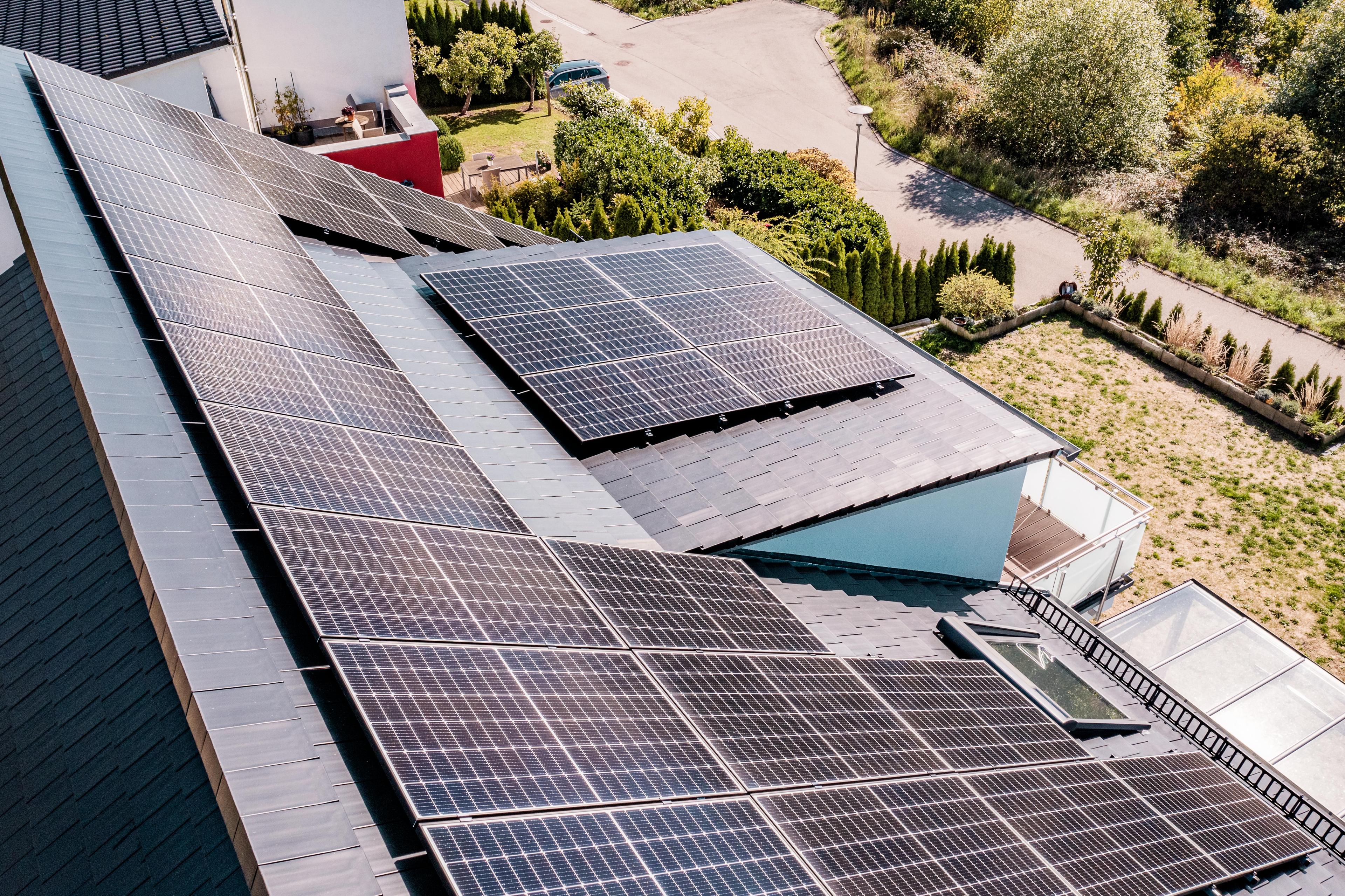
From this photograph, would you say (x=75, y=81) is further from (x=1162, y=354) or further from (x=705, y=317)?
(x=1162, y=354)

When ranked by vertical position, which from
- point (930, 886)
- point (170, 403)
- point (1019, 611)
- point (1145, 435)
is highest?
point (170, 403)

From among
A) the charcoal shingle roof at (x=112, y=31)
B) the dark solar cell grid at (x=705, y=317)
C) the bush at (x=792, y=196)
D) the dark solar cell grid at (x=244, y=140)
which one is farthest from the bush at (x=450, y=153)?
the dark solar cell grid at (x=705, y=317)

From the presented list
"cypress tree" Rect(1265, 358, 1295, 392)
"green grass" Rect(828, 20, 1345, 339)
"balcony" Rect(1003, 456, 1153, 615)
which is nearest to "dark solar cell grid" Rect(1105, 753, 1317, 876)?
"balcony" Rect(1003, 456, 1153, 615)

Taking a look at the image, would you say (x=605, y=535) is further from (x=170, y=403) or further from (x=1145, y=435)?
(x=1145, y=435)

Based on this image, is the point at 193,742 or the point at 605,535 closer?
the point at 193,742

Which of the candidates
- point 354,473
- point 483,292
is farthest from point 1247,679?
point 354,473

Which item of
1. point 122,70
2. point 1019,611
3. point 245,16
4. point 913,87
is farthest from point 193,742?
point 913,87

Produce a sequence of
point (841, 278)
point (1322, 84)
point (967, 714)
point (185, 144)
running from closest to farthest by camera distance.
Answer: point (967, 714) < point (185, 144) < point (841, 278) < point (1322, 84)
